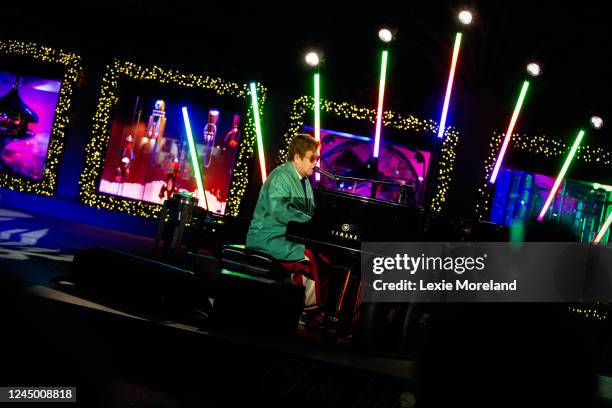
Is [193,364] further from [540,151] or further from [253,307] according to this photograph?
[540,151]

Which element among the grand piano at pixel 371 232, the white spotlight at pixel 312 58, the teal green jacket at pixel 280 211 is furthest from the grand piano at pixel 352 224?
the white spotlight at pixel 312 58

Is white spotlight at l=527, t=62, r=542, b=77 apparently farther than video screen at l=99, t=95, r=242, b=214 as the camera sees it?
No

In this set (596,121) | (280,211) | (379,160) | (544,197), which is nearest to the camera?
(280,211)

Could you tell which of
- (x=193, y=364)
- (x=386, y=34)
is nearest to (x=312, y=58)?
(x=386, y=34)

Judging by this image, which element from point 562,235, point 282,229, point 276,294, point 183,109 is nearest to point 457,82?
point 183,109

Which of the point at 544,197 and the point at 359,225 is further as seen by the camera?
the point at 544,197

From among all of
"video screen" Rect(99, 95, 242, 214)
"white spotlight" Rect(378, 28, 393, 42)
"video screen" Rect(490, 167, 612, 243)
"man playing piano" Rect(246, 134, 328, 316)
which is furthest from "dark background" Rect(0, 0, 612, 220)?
"man playing piano" Rect(246, 134, 328, 316)

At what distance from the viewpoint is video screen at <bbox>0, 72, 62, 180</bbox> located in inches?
405

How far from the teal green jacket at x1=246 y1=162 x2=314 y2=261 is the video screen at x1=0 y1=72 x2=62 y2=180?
7276mm

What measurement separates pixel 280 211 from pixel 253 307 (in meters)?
0.95

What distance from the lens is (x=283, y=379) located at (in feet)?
10.9

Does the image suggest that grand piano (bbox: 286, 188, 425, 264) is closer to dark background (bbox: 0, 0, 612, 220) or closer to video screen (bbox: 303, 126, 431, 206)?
video screen (bbox: 303, 126, 431, 206)

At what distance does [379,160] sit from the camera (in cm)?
955

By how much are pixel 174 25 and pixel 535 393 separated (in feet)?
32.7
